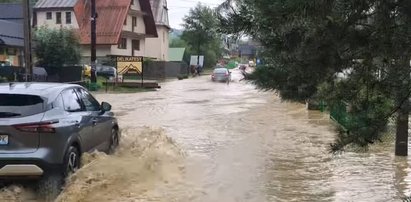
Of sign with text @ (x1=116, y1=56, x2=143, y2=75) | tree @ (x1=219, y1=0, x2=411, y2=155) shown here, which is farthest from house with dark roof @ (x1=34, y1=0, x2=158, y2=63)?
tree @ (x1=219, y1=0, x2=411, y2=155)

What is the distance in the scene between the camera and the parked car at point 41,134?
7.39 m

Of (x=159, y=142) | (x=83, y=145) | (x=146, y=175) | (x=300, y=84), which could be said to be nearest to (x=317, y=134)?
(x=159, y=142)

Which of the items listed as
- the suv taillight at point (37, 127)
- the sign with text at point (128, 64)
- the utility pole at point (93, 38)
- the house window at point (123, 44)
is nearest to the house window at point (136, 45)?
the house window at point (123, 44)

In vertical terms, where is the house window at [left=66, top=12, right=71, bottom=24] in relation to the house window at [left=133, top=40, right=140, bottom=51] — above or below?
above

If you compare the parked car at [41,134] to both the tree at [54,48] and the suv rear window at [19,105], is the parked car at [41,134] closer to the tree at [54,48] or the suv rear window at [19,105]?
the suv rear window at [19,105]

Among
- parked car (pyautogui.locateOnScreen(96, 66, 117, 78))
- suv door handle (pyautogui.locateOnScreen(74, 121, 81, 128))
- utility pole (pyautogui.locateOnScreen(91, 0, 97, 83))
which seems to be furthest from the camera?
parked car (pyautogui.locateOnScreen(96, 66, 117, 78))

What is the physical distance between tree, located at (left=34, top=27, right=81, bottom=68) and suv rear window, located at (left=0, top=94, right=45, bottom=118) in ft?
104

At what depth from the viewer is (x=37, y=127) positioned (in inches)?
294

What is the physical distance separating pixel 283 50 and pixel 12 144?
4.67m

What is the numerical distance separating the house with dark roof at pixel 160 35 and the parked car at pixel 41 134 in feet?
215

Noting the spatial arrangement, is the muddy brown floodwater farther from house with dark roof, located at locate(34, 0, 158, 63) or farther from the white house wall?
the white house wall

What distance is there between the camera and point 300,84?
4.04m

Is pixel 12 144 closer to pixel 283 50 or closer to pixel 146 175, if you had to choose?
pixel 146 175

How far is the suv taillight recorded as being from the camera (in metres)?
7.42
